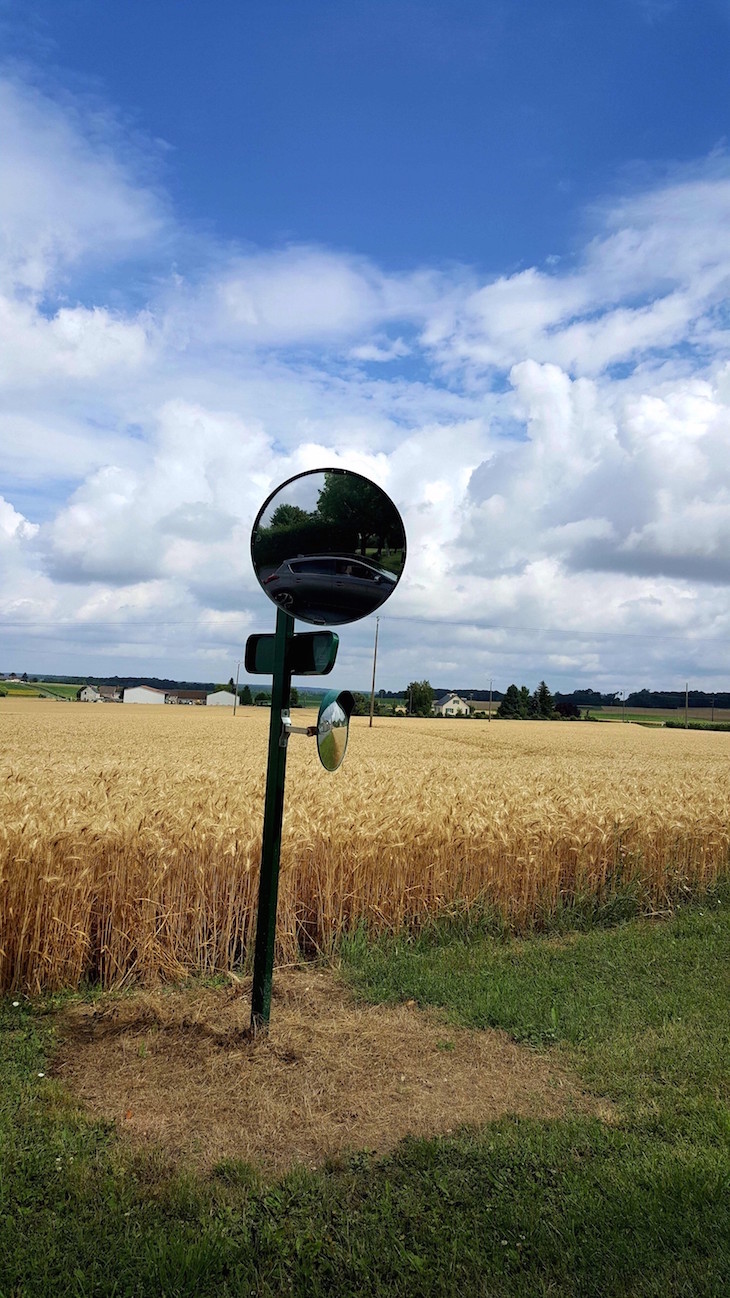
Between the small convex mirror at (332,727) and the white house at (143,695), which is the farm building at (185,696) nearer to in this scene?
the white house at (143,695)

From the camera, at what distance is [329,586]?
14.5 feet

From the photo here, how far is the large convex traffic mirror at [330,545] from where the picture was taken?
4.38 meters

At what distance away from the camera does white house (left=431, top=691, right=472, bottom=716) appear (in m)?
110

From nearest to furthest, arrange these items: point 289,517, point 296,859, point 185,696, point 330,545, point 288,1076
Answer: point 330,545, point 289,517, point 288,1076, point 296,859, point 185,696

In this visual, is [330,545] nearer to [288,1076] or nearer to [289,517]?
[289,517]

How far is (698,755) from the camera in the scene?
3556cm

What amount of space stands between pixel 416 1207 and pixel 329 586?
2.87 meters

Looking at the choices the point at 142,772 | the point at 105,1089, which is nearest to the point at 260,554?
the point at 105,1089

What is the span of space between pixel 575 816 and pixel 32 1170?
6.80m

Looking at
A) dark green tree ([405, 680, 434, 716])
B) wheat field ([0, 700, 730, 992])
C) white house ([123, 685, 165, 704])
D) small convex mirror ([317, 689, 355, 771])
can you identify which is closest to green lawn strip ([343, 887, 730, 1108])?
wheat field ([0, 700, 730, 992])

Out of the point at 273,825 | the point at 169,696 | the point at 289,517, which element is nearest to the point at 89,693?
the point at 169,696

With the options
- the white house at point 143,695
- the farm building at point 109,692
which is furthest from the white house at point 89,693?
the white house at point 143,695

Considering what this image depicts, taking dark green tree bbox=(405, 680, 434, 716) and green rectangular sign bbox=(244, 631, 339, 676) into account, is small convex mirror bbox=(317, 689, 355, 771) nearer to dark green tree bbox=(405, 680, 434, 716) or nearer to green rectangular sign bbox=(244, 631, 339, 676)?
green rectangular sign bbox=(244, 631, 339, 676)

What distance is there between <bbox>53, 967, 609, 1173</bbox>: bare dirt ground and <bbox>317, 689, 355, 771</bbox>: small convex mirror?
1.76 meters
